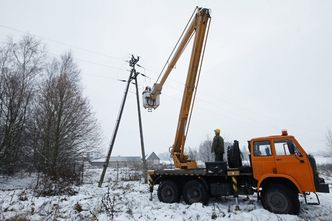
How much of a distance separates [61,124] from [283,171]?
643 inches

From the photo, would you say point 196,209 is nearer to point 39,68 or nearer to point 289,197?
point 289,197

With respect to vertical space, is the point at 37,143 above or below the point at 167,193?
above

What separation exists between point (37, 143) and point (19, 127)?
191 cm

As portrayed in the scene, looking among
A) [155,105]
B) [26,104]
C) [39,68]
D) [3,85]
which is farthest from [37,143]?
[155,105]

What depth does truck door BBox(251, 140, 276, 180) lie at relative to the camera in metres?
7.53

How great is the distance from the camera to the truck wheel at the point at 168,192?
949 centimetres

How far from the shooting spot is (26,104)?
17.8 metres

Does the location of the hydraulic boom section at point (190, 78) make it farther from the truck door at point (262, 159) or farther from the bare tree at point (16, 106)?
the bare tree at point (16, 106)

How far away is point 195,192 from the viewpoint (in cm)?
892

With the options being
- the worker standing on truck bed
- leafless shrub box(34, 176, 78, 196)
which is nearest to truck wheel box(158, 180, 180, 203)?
the worker standing on truck bed

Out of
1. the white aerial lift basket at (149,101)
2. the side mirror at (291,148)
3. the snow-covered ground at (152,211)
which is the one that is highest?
the white aerial lift basket at (149,101)

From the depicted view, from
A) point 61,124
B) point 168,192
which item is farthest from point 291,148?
point 61,124

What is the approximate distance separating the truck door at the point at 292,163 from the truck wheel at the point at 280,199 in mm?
412

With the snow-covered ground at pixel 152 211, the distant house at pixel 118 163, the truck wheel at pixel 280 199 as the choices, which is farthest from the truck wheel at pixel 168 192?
the distant house at pixel 118 163
